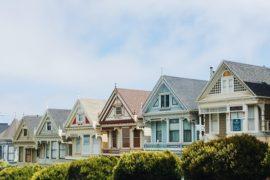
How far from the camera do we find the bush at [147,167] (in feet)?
121

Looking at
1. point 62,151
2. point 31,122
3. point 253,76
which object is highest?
point 253,76

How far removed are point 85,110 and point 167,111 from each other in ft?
41.8

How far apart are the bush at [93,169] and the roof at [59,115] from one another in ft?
72.9

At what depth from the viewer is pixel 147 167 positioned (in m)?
36.9

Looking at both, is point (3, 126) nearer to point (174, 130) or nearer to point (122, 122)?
point (122, 122)

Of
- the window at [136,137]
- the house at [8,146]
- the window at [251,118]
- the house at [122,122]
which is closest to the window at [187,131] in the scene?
the house at [122,122]

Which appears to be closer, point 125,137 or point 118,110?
point 125,137

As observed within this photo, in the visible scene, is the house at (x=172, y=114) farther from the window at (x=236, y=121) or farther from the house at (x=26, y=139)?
the house at (x=26, y=139)

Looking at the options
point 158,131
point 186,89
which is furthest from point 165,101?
point 158,131

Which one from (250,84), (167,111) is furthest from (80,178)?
(250,84)

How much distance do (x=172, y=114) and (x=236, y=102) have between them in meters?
8.19

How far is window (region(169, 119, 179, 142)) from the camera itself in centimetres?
→ 5109

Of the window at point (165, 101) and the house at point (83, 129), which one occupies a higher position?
the window at point (165, 101)

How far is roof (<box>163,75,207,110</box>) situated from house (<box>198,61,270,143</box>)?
2676 mm
